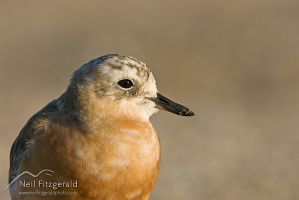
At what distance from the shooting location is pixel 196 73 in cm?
2094

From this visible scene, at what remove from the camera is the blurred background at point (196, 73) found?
12.4 meters

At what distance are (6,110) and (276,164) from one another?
695cm

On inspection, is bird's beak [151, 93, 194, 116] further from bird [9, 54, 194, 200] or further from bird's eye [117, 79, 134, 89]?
bird's eye [117, 79, 134, 89]

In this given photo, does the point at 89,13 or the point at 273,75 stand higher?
the point at 89,13

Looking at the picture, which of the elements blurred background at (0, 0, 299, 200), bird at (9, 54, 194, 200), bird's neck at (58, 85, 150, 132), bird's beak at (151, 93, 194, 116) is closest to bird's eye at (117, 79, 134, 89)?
bird at (9, 54, 194, 200)

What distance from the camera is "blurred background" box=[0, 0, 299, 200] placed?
12391 mm

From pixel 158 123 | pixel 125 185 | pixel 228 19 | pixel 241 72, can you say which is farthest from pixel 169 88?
pixel 125 185

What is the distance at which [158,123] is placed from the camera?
1627 cm

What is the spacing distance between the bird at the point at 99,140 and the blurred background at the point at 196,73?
1.40m

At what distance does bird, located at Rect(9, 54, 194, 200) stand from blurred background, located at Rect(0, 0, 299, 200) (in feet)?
4.61

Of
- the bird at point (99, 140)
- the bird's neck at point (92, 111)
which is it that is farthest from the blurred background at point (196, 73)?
the bird's neck at point (92, 111)

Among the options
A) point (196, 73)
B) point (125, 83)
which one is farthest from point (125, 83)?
point (196, 73)

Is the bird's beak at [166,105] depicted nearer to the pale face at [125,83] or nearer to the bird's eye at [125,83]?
the pale face at [125,83]

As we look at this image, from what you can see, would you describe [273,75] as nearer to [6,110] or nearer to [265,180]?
[6,110]
